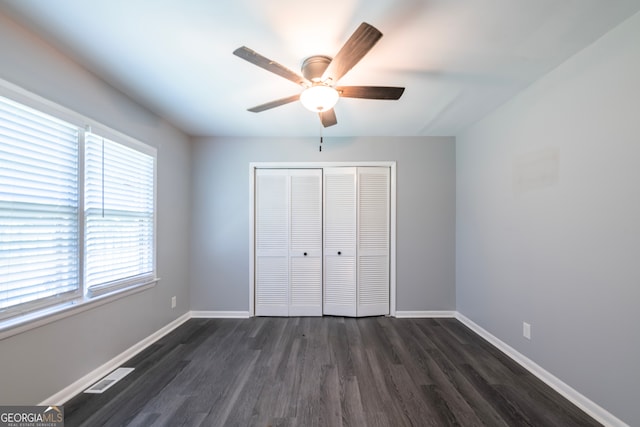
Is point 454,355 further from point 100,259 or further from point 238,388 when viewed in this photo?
point 100,259

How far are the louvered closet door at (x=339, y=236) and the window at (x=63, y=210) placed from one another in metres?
2.10

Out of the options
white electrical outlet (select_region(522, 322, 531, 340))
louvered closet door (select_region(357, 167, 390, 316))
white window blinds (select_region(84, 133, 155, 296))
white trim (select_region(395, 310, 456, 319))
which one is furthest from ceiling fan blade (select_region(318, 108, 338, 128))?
white trim (select_region(395, 310, 456, 319))

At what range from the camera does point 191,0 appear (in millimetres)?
1323

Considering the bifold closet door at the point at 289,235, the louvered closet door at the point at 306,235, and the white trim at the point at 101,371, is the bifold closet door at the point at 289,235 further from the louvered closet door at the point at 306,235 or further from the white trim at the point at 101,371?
the white trim at the point at 101,371

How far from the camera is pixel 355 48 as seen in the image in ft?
4.49

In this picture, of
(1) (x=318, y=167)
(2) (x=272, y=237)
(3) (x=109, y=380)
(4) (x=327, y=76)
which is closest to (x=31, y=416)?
(3) (x=109, y=380)

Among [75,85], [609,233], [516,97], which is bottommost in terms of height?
[609,233]

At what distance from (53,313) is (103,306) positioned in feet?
1.39

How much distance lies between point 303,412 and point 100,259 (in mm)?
→ 1929

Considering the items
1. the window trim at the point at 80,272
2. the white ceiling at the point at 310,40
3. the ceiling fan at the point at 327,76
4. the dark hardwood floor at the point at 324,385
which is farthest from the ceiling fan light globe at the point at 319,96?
the dark hardwood floor at the point at 324,385

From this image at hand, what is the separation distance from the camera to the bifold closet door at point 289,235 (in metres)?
3.44

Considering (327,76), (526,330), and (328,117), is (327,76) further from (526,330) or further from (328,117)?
(526,330)

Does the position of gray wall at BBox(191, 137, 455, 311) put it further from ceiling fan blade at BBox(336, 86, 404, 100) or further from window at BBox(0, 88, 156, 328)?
ceiling fan blade at BBox(336, 86, 404, 100)


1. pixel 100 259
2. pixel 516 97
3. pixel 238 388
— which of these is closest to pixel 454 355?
pixel 238 388
